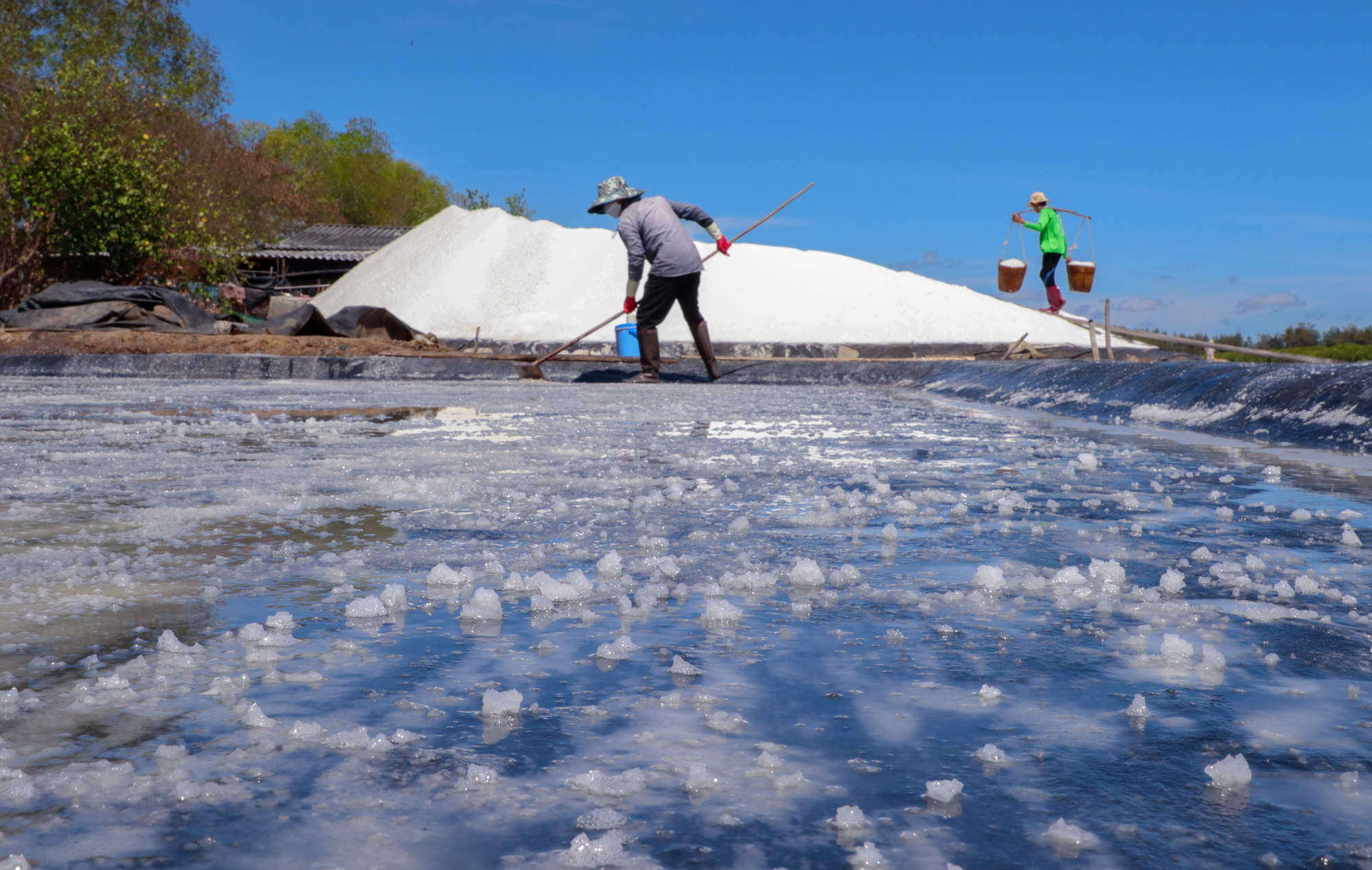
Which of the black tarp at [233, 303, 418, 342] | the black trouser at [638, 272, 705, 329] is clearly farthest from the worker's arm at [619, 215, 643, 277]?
the black tarp at [233, 303, 418, 342]

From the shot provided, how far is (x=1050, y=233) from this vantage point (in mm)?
11539

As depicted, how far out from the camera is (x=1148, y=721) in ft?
2.61

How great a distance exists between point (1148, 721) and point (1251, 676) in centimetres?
18

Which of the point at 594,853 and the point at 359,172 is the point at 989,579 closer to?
the point at 594,853

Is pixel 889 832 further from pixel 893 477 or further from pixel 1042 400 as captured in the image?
pixel 1042 400

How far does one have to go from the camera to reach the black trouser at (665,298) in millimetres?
8039

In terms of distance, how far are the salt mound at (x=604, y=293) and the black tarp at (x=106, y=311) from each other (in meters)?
5.39

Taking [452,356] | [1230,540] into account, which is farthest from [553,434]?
[452,356]

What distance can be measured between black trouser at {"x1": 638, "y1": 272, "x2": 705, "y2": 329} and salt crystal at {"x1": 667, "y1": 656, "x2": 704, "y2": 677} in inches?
283

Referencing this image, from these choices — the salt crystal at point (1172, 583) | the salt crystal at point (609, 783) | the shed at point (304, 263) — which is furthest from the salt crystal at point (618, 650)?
the shed at point (304, 263)

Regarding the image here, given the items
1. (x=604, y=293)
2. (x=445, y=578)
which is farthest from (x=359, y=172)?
(x=445, y=578)

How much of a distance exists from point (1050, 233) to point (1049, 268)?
0.44 m

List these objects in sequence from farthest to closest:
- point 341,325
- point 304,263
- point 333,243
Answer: point 333,243 < point 304,263 < point 341,325

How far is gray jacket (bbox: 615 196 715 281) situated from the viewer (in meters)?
7.93
